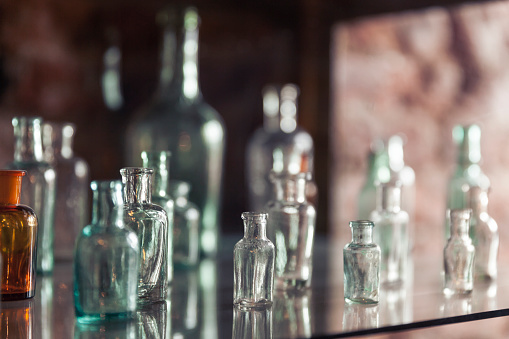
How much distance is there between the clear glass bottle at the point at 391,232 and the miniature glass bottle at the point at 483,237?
0.40 ft

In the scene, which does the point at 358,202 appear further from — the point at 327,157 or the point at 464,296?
the point at 327,157

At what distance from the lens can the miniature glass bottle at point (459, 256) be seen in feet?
3.59

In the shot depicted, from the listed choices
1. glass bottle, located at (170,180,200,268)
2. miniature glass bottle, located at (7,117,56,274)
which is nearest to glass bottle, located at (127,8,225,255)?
glass bottle, located at (170,180,200,268)

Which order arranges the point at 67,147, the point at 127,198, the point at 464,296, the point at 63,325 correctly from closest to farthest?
the point at 63,325
the point at 127,198
the point at 464,296
the point at 67,147

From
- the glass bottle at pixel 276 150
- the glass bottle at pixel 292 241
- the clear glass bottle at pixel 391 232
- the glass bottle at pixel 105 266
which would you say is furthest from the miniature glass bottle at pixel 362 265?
the glass bottle at pixel 276 150

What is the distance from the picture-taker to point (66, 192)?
4.57 feet

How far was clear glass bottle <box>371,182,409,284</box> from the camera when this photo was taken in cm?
122

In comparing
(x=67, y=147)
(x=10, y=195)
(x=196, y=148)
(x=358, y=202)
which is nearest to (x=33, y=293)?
(x=10, y=195)

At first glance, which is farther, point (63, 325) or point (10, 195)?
point (10, 195)

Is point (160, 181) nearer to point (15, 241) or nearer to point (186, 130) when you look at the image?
point (15, 241)

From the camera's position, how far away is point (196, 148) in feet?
5.02

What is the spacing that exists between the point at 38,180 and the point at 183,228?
300 millimetres

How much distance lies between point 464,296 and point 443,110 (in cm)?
100

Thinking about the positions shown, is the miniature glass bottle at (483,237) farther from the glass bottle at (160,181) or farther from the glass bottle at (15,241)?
the glass bottle at (15,241)
